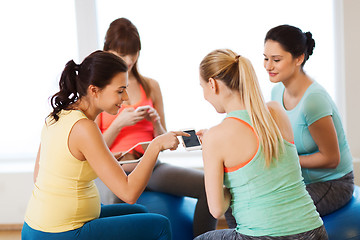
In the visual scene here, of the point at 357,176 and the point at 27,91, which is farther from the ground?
the point at 27,91

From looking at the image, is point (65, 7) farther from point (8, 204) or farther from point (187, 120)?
point (8, 204)

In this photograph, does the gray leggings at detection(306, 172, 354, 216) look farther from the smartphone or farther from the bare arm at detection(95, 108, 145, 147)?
the bare arm at detection(95, 108, 145, 147)

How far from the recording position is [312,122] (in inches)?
85.1

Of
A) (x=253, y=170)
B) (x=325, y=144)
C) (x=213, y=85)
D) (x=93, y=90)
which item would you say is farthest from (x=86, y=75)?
(x=325, y=144)

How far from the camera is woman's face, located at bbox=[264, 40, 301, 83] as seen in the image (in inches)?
87.0

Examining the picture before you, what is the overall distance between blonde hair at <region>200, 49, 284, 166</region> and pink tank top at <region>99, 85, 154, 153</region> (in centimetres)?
96

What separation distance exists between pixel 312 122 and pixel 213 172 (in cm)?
81

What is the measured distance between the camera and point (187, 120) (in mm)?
3459

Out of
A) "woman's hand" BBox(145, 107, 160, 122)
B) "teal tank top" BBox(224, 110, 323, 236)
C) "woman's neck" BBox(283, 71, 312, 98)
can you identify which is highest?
"woman's neck" BBox(283, 71, 312, 98)

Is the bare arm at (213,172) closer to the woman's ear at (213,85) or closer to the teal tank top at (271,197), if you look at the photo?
the teal tank top at (271,197)

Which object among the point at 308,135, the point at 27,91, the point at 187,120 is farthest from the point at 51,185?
the point at 27,91

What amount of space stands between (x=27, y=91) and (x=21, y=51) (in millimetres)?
310

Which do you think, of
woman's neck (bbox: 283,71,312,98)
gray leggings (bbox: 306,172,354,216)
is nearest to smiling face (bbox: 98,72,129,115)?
woman's neck (bbox: 283,71,312,98)

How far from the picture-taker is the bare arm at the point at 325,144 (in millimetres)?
2143
